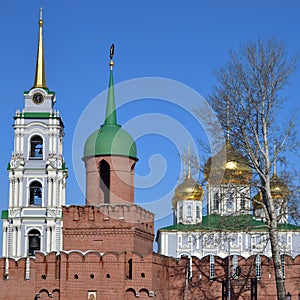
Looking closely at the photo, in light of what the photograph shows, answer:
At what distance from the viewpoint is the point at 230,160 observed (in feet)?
81.9

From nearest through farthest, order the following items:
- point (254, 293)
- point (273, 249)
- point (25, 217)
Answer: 1. point (273, 249)
2. point (254, 293)
3. point (25, 217)

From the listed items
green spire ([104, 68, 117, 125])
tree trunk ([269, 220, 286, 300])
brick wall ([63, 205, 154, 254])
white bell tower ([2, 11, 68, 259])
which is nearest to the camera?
tree trunk ([269, 220, 286, 300])

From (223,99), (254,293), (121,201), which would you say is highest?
(223,99)

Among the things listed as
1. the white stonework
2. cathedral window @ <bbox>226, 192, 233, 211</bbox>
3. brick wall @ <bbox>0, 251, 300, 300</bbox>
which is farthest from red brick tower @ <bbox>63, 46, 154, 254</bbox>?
the white stonework

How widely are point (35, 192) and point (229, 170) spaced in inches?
1513

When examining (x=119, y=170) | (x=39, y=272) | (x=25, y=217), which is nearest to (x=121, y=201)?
(x=119, y=170)

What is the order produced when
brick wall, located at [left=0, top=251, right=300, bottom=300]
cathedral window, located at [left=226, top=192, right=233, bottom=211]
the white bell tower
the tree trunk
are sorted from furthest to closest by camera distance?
the white bell tower, brick wall, located at [left=0, top=251, right=300, bottom=300], cathedral window, located at [left=226, top=192, right=233, bottom=211], the tree trunk

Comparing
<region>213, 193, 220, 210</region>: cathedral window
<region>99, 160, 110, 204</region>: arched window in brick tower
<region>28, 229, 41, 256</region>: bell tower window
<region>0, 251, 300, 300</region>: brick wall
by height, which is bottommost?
<region>0, 251, 300, 300</region>: brick wall

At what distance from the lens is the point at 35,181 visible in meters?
61.0

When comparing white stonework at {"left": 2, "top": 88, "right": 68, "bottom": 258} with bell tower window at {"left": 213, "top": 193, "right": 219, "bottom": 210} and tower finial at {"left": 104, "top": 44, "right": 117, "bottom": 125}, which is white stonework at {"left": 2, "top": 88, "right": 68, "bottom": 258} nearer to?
tower finial at {"left": 104, "top": 44, "right": 117, "bottom": 125}

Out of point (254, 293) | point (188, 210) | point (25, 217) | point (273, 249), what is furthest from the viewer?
point (188, 210)

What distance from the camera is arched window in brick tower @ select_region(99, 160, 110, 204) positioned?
31656 mm

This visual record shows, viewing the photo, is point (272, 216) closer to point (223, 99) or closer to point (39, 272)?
point (223, 99)

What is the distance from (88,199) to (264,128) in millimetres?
9133
